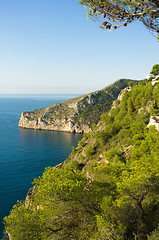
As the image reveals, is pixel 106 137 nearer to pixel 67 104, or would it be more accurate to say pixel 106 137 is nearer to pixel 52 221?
pixel 52 221

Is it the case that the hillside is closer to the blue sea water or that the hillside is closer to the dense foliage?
the blue sea water

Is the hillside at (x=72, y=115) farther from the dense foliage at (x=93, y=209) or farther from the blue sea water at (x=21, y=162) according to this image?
the dense foliage at (x=93, y=209)

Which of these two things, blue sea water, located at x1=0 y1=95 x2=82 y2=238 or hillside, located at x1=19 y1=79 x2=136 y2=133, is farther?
hillside, located at x1=19 y1=79 x2=136 y2=133

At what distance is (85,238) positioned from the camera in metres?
13.8

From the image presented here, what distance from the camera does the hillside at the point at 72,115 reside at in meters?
157

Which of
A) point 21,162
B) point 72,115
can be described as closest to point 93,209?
point 21,162

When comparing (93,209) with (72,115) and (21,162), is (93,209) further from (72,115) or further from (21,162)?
(72,115)

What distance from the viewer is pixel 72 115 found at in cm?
16800

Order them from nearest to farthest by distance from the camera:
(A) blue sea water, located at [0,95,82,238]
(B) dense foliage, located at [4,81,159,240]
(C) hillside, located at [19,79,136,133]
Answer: (B) dense foliage, located at [4,81,159,240] < (A) blue sea water, located at [0,95,82,238] < (C) hillside, located at [19,79,136,133]

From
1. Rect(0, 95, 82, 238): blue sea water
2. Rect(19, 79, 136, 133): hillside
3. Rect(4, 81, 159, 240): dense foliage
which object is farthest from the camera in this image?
Rect(19, 79, 136, 133): hillside

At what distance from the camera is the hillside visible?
516 ft

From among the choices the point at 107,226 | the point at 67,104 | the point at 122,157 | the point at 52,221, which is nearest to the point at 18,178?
the point at 122,157

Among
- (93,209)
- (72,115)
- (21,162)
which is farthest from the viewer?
(72,115)

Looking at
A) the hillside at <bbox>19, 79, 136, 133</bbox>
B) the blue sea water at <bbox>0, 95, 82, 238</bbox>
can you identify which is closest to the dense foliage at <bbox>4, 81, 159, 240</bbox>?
the blue sea water at <bbox>0, 95, 82, 238</bbox>
